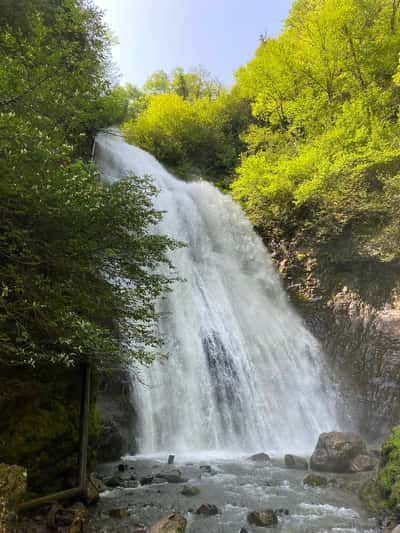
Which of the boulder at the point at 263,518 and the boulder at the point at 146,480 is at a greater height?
the boulder at the point at 146,480

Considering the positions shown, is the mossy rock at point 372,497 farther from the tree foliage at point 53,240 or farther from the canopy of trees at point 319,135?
the canopy of trees at point 319,135

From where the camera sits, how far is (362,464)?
26.6 feet

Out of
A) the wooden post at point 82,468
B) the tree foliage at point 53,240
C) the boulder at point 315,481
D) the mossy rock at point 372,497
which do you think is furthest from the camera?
the boulder at point 315,481

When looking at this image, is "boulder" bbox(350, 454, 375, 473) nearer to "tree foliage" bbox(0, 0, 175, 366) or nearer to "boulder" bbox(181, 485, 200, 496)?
"boulder" bbox(181, 485, 200, 496)

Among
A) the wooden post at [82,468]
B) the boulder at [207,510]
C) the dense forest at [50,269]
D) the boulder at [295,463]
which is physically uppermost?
the dense forest at [50,269]

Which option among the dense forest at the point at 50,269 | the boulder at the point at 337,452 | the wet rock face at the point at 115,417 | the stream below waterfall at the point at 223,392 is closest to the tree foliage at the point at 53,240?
A: the dense forest at the point at 50,269

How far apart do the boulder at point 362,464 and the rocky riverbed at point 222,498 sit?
1.03 ft

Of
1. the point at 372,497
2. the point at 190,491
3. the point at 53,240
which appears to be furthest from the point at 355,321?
the point at 53,240

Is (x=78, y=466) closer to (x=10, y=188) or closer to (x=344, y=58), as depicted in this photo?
(x=10, y=188)

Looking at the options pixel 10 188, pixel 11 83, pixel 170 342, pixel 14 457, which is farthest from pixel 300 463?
pixel 11 83

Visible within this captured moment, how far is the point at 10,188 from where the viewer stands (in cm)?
457

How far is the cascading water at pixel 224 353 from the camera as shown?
10492 mm

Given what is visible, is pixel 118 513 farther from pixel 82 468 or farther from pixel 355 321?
pixel 355 321

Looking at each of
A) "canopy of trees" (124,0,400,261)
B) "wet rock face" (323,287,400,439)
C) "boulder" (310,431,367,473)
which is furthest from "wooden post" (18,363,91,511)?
"canopy of trees" (124,0,400,261)
